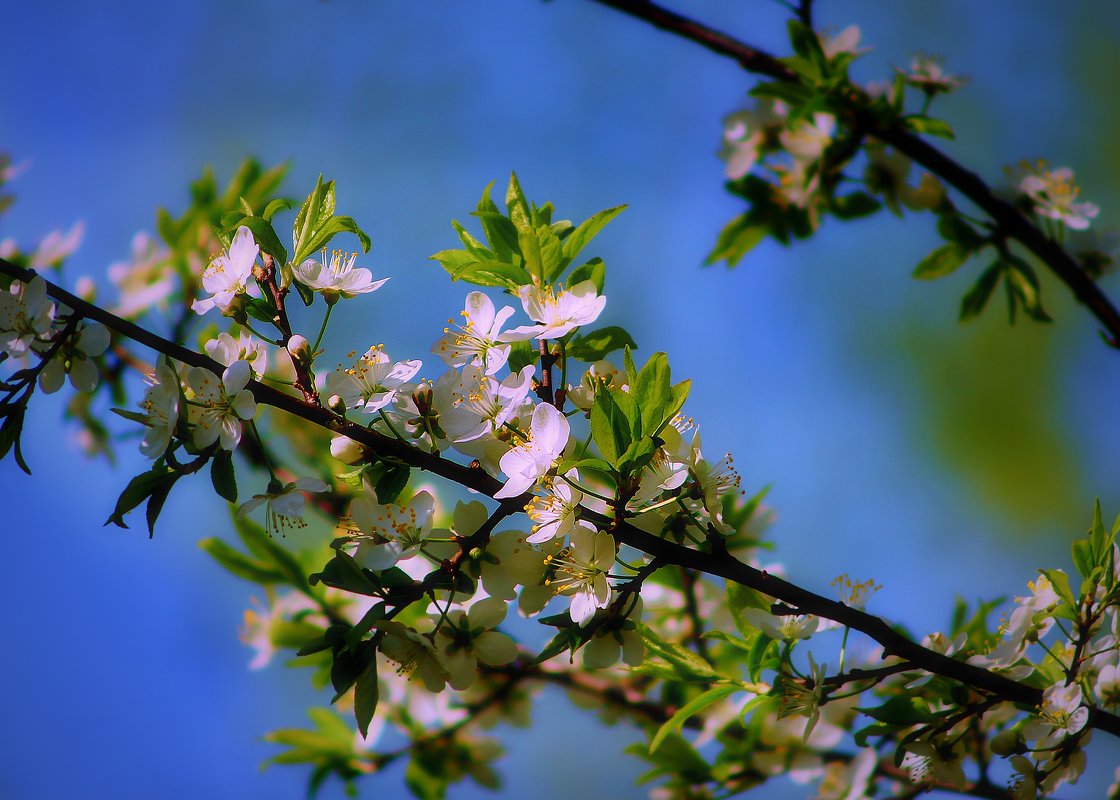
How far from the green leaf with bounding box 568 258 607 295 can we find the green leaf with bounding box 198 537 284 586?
87cm

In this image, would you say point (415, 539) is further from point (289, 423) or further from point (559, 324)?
point (289, 423)

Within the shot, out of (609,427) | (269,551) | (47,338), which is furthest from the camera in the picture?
(269,551)

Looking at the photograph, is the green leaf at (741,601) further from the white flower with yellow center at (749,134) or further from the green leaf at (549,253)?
the white flower with yellow center at (749,134)

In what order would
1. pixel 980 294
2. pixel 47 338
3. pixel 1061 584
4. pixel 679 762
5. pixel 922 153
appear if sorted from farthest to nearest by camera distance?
pixel 980 294
pixel 922 153
pixel 679 762
pixel 1061 584
pixel 47 338

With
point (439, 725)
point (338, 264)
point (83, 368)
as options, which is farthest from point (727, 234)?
point (83, 368)

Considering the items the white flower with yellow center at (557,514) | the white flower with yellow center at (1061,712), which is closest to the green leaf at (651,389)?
the white flower with yellow center at (557,514)

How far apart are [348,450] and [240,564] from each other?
0.76 meters

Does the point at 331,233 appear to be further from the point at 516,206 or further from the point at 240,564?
the point at 240,564

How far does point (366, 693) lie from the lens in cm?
95

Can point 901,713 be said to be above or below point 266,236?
below

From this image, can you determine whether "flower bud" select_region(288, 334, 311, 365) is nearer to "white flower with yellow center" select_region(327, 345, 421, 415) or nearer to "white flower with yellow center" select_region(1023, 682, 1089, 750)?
"white flower with yellow center" select_region(327, 345, 421, 415)

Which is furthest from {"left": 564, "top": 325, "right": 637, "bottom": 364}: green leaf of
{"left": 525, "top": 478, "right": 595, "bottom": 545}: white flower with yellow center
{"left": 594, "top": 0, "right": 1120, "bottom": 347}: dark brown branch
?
{"left": 594, "top": 0, "right": 1120, "bottom": 347}: dark brown branch

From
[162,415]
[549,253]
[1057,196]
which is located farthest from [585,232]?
[1057,196]

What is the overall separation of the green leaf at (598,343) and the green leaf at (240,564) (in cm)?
83
